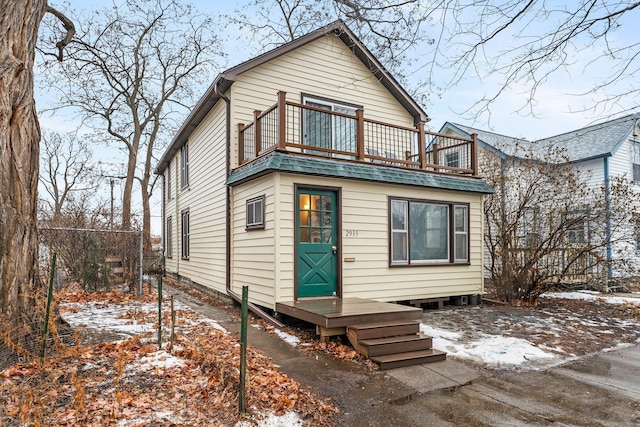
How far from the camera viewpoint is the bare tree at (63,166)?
26750mm

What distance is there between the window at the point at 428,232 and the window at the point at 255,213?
2.86m

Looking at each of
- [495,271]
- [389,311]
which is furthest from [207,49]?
[389,311]

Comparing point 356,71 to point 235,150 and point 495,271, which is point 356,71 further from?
point 495,271

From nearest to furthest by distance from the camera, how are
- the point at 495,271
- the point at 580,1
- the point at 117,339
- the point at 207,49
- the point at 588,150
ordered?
1. the point at 580,1
2. the point at 117,339
3. the point at 495,271
4. the point at 588,150
5. the point at 207,49

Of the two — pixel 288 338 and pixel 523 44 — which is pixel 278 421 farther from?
pixel 523 44

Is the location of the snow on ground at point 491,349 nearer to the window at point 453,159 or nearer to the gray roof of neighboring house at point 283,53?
the gray roof of neighboring house at point 283,53

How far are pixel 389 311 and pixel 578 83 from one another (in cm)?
370

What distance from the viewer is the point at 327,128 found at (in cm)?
1008

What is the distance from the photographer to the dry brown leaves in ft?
10.8

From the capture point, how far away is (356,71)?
1078 cm

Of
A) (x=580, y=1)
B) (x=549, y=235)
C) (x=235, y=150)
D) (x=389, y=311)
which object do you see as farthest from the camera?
(x=549, y=235)

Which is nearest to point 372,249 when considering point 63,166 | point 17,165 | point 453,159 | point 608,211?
point 17,165

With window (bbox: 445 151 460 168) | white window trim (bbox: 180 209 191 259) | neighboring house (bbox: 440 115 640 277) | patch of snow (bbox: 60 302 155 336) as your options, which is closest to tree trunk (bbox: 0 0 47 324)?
patch of snow (bbox: 60 302 155 336)

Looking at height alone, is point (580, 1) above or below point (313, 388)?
above
